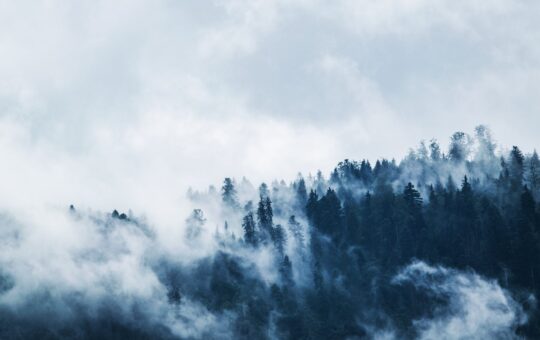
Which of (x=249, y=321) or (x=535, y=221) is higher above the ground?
(x=535, y=221)

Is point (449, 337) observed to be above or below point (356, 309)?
below

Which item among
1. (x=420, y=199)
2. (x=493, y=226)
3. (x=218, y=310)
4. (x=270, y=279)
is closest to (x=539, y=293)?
(x=493, y=226)

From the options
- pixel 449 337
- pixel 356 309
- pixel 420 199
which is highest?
pixel 420 199

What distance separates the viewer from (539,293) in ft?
537

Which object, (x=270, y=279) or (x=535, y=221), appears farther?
(x=270, y=279)

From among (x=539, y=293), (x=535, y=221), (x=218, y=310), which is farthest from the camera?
(x=218, y=310)

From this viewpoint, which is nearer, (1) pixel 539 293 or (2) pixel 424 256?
(1) pixel 539 293

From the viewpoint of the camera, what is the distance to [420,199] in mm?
198500

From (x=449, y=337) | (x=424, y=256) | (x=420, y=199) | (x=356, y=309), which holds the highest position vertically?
(x=420, y=199)

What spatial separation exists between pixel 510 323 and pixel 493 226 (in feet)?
87.0

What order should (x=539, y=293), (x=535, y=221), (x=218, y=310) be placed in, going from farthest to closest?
(x=218, y=310) → (x=535, y=221) → (x=539, y=293)

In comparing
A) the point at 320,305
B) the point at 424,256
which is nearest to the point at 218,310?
the point at 320,305

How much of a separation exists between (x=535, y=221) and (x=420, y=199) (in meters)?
35.5

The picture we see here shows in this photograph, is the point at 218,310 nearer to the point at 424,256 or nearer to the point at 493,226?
the point at 424,256
